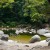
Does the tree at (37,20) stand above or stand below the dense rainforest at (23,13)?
below

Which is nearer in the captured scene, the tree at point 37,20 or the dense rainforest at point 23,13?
the tree at point 37,20

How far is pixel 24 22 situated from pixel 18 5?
3234mm

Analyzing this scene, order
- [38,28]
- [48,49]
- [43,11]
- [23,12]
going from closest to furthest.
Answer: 1. [48,49]
2. [43,11]
3. [38,28]
4. [23,12]

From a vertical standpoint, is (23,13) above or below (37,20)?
above

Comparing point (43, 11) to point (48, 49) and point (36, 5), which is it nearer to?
point (36, 5)

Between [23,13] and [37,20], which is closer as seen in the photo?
[37,20]

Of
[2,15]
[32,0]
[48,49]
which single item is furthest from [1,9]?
[48,49]

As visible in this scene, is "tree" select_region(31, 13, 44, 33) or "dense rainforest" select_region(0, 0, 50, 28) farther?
"dense rainforest" select_region(0, 0, 50, 28)

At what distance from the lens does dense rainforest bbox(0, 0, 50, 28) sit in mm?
28250

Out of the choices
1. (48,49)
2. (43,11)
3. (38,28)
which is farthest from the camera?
(38,28)

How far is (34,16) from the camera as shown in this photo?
27.6 metres

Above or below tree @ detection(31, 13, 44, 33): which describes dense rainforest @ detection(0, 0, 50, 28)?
above

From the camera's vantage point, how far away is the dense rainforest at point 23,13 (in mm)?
28250

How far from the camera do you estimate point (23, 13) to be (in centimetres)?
3378
